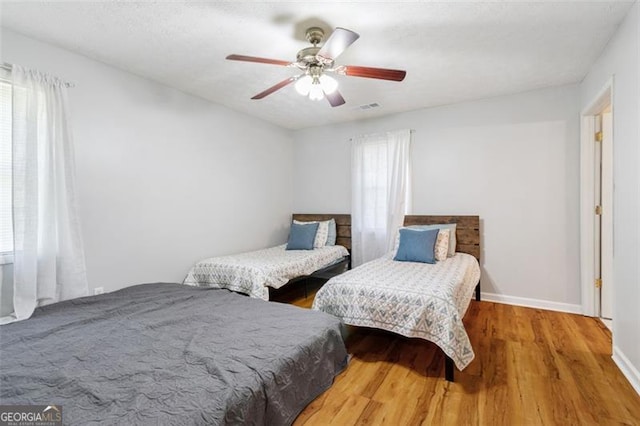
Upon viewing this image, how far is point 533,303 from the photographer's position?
3.41 meters

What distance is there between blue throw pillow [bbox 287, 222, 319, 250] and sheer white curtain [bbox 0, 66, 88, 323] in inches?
93.2

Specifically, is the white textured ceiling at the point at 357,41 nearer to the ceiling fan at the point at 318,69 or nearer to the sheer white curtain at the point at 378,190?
the ceiling fan at the point at 318,69

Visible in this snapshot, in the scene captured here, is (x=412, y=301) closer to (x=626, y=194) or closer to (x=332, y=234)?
(x=626, y=194)

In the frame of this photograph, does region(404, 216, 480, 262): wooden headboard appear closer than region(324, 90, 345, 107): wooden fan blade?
No

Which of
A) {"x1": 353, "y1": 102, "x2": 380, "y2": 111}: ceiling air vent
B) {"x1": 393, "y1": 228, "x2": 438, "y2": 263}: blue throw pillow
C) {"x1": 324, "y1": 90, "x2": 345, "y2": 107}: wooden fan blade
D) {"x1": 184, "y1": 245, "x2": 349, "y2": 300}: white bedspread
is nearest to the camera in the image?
{"x1": 324, "y1": 90, "x2": 345, "y2": 107}: wooden fan blade

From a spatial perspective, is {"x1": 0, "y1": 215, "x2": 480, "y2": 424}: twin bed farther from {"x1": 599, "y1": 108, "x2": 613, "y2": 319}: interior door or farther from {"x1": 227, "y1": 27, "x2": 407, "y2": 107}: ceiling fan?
{"x1": 227, "y1": 27, "x2": 407, "y2": 107}: ceiling fan

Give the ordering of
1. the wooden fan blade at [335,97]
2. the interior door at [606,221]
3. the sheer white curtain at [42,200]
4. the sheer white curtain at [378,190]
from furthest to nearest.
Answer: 1. the sheer white curtain at [378,190]
2. the interior door at [606,221]
3. the wooden fan blade at [335,97]
4. the sheer white curtain at [42,200]

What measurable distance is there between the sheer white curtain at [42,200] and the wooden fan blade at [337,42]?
212 cm

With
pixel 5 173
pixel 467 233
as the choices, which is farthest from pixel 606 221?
pixel 5 173

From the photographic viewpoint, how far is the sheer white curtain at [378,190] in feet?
13.4

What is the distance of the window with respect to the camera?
6.95 feet

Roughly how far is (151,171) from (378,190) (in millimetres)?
2887

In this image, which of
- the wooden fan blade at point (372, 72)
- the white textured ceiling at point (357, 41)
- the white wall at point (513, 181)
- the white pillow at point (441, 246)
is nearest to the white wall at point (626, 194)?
the white textured ceiling at point (357, 41)

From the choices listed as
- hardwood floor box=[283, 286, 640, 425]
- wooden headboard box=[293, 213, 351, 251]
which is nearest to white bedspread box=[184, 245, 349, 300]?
wooden headboard box=[293, 213, 351, 251]
